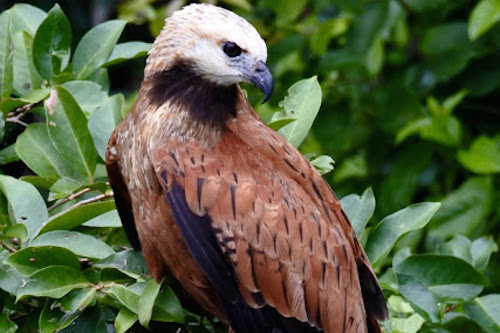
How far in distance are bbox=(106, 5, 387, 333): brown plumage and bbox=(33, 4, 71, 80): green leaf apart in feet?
1.09

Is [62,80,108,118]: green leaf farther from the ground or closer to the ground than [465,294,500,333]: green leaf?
farther from the ground

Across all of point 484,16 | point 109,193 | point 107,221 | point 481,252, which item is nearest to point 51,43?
point 109,193

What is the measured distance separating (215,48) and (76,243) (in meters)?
0.66

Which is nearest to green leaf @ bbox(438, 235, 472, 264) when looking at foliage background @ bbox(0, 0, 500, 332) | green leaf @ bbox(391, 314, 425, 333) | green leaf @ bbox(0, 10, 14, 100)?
foliage background @ bbox(0, 0, 500, 332)

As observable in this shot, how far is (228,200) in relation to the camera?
8.73ft

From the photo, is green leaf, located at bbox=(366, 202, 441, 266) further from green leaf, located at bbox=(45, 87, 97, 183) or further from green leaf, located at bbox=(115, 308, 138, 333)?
green leaf, located at bbox=(45, 87, 97, 183)

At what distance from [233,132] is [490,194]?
2.31 meters

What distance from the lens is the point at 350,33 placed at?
497 centimetres

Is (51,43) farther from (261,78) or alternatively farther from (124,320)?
(124,320)

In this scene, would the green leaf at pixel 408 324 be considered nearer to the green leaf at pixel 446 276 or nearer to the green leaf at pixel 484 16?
the green leaf at pixel 446 276

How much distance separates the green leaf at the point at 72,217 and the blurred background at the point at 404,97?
6.37ft

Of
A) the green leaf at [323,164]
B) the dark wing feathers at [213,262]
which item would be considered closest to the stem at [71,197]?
the dark wing feathers at [213,262]

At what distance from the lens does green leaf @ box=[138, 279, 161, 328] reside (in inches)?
97.2

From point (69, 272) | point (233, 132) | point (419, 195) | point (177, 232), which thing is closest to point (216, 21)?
point (233, 132)
